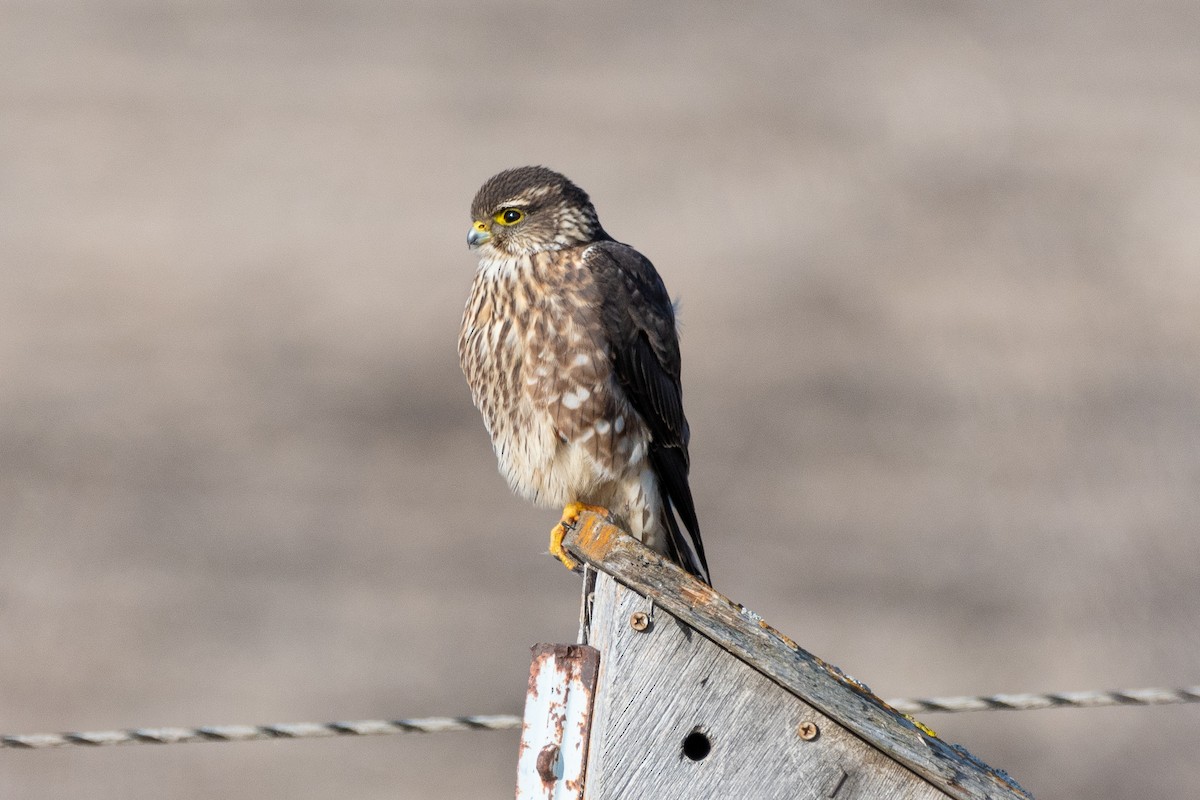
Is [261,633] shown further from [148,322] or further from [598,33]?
[598,33]

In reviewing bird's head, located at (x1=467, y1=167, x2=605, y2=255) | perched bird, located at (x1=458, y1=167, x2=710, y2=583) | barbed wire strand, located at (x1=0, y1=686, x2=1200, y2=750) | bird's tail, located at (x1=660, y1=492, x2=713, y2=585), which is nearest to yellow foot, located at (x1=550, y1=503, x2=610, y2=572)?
perched bird, located at (x1=458, y1=167, x2=710, y2=583)

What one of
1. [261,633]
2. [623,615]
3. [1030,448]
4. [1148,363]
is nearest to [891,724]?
[623,615]

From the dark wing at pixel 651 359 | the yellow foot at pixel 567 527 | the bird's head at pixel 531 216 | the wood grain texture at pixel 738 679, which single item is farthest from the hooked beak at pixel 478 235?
the wood grain texture at pixel 738 679

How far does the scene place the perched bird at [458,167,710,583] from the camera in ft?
12.6

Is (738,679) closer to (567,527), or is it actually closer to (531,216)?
(567,527)

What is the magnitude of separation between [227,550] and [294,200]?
4370mm

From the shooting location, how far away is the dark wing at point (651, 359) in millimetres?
3863

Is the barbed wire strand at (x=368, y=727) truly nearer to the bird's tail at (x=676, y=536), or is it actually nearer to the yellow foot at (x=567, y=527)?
the yellow foot at (x=567, y=527)

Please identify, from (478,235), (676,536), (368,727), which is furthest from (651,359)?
(368,727)

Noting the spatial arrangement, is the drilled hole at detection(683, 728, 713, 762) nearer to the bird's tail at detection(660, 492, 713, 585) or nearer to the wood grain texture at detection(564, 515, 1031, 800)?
the wood grain texture at detection(564, 515, 1031, 800)

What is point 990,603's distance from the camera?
9227mm

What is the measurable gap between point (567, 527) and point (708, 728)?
1087 mm

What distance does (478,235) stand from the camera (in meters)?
4.13

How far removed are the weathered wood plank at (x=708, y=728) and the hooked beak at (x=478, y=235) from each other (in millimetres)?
1778
